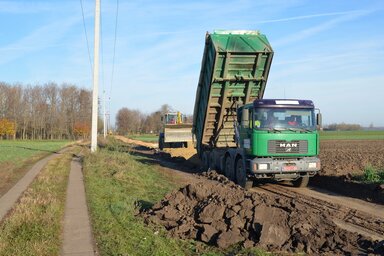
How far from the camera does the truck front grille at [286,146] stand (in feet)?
41.0

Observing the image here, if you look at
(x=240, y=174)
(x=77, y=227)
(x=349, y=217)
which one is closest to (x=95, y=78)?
(x=240, y=174)

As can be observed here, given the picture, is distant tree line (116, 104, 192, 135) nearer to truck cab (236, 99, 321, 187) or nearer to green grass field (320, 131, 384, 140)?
green grass field (320, 131, 384, 140)

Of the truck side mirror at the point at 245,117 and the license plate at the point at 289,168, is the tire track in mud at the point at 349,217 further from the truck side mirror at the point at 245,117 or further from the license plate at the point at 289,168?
the truck side mirror at the point at 245,117

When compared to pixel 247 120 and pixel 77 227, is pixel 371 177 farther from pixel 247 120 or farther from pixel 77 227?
pixel 77 227

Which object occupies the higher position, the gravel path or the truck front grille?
the truck front grille

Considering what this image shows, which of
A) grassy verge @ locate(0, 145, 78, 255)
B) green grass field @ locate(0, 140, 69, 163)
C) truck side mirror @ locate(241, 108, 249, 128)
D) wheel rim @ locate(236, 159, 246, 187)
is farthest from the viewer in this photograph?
green grass field @ locate(0, 140, 69, 163)

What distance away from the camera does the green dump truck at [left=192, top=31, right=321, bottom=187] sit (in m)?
12.6

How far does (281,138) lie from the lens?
12492mm

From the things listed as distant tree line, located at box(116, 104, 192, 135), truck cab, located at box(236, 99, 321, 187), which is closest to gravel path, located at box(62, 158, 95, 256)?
truck cab, located at box(236, 99, 321, 187)

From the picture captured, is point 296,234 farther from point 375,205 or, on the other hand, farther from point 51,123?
point 51,123

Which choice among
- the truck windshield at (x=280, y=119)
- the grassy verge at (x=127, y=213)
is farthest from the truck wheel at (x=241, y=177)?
the grassy verge at (x=127, y=213)

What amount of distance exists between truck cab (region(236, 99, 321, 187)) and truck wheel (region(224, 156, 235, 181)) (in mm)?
1587

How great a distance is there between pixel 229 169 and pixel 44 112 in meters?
83.3

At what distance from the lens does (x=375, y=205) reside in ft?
34.5
